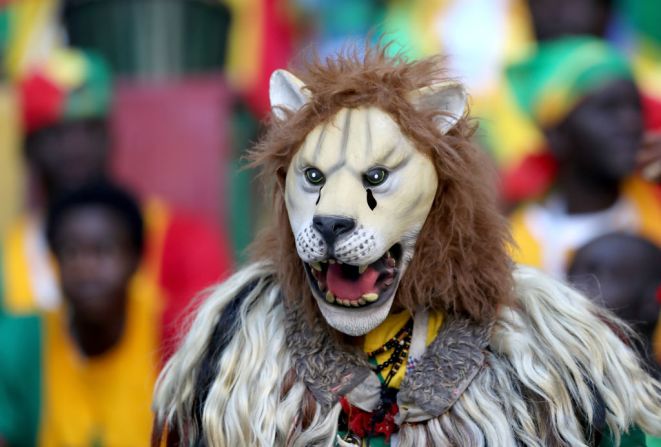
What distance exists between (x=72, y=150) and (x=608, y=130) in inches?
82.3

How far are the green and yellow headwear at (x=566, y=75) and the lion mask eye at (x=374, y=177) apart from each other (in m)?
2.04

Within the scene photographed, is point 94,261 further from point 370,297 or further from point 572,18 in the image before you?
point 572,18

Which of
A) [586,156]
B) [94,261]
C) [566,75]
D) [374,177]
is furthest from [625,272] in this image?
[94,261]

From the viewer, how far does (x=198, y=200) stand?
4.66m

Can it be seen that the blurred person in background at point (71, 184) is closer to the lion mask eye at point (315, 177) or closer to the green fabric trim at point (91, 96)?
the green fabric trim at point (91, 96)

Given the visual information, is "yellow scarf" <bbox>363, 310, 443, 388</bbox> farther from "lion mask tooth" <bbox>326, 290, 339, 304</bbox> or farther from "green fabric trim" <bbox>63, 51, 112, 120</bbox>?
"green fabric trim" <bbox>63, 51, 112, 120</bbox>

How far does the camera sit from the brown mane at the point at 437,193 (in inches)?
75.1

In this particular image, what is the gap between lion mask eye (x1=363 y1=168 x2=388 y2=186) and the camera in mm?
1871

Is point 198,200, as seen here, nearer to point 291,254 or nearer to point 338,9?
point 338,9

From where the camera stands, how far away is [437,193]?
1.93m

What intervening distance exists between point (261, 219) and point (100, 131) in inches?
31.0

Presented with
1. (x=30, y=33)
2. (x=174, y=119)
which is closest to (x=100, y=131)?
(x=174, y=119)

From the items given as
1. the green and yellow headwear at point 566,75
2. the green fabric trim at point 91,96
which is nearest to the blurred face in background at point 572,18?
the green and yellow headwear at point 566,75

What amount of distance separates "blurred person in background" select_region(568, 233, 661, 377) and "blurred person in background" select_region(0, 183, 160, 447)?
1.29m
